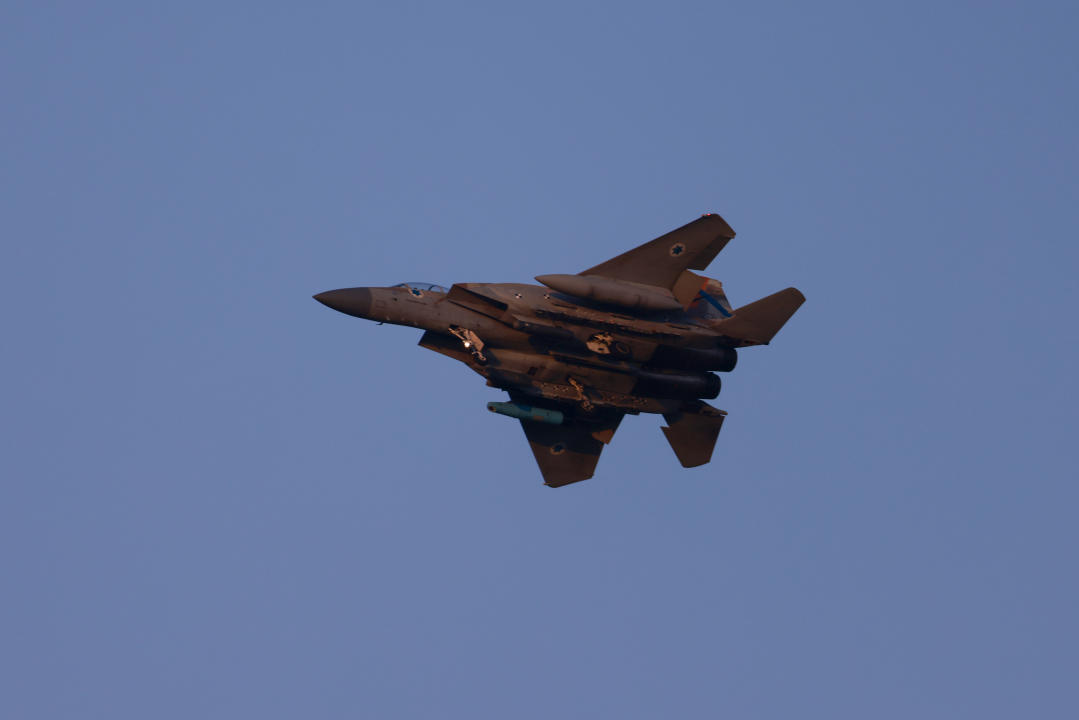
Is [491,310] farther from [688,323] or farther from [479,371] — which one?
[688,323]

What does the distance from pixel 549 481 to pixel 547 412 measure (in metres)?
2.68

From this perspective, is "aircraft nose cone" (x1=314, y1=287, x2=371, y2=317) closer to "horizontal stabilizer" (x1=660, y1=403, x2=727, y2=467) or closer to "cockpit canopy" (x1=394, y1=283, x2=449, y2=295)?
"cockpit canopy" (x1=394, y1=283, x2=449, y2=295)

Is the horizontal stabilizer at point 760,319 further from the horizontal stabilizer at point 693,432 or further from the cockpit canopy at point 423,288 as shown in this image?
the cockpit canopy at point 423,288

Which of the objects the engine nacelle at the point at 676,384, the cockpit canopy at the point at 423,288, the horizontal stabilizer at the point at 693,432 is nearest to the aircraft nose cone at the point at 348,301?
the cockpit canopy at the point at 423,288

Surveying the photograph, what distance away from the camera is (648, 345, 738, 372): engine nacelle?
4062 cm

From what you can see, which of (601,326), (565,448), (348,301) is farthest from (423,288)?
(565,448)

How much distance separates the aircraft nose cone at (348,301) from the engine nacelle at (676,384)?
732 centimetres

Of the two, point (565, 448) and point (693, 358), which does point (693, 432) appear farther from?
point (565, 448)

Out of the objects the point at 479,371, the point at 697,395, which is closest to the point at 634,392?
the point at 697,395

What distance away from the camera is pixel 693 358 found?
40.8 metres

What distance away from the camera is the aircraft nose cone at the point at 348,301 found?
39.2 meters

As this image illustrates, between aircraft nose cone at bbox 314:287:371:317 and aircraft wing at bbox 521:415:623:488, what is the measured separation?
6.07 m

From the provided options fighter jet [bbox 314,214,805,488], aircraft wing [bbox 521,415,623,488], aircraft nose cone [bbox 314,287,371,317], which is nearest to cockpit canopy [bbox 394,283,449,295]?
fighter jet [bbox 314,214,805,488]

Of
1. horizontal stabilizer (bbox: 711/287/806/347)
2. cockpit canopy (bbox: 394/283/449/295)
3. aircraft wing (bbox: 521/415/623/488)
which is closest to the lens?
cockpit canopy (bbox: 394/283/449/295)
